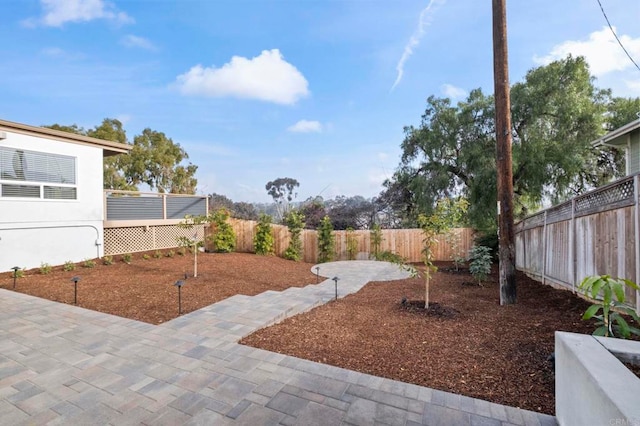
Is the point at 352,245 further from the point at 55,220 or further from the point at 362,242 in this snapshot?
the point at 55,220

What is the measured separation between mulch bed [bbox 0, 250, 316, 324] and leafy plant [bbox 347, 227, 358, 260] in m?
3.27

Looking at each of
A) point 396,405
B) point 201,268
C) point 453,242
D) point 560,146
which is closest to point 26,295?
point 201,268

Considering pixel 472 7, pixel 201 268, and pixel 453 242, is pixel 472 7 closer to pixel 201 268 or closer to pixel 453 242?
pixel 453 242

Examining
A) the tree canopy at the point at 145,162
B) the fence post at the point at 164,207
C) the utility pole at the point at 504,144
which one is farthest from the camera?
the tree canopy at the point at 145,162

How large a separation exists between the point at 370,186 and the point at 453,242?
5501 millimetres

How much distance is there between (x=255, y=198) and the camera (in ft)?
74.2

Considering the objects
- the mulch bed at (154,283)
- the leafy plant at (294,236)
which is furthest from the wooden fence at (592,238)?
the leafy plant at (294,236)

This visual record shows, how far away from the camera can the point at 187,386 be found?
254 centimetres

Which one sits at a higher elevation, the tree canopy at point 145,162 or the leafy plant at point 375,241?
the tree canopy at point 145,162

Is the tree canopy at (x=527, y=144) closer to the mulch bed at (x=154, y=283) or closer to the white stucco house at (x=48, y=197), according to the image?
the mulch bed at (x=154, y=283)

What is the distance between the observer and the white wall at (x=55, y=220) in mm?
7543

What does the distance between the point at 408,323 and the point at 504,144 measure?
3.05 meters

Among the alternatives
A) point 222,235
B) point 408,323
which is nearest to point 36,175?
point 222,235

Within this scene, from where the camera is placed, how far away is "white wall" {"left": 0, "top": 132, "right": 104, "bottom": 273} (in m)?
7.54
